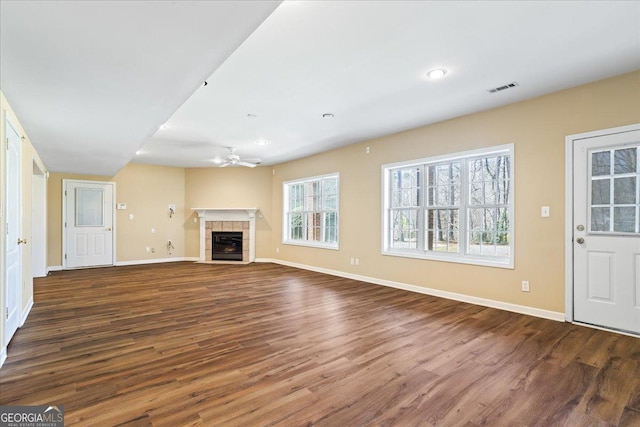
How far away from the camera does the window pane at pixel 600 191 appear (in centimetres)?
325

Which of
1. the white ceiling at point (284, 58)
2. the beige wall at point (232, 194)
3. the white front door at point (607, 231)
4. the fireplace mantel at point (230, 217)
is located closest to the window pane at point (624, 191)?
the white front door at point (607, 231)

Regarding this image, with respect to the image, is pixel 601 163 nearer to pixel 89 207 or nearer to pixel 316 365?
pixel 316 365

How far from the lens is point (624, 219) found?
3.15m

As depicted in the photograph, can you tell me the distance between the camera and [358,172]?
5.95 meters

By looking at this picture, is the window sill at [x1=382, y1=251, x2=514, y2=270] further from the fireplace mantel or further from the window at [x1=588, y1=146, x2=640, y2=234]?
the fireplace mantel

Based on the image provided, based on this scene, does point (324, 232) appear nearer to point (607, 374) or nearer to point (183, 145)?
point (183, 145)

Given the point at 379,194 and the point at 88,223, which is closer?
the point at 379,194

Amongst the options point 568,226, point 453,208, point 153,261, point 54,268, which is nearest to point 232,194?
point 153,261

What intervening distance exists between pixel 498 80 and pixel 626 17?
3.45 ft

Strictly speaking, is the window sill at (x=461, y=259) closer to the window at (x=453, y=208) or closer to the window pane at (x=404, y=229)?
the window at (x=453, y=208)

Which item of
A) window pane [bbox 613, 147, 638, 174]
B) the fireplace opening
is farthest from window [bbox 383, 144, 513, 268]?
the fireplace opening

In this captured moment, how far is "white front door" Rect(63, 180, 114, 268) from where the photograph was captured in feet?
23.6

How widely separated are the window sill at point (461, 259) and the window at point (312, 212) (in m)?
1.69

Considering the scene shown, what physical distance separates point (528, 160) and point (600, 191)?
77 cm
